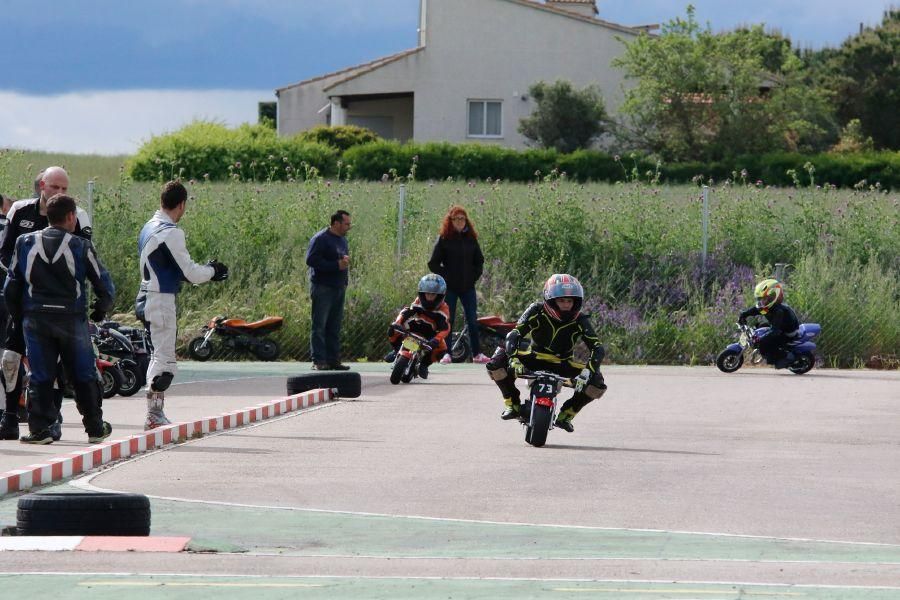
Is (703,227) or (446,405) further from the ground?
(703,227)

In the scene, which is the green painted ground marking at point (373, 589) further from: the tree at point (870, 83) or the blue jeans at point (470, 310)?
the tree at point (870, 83)

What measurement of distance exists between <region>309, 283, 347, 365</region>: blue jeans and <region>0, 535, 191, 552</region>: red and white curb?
41.7ft

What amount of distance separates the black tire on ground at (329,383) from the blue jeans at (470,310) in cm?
540

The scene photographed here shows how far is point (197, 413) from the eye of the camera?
1572 centimetres

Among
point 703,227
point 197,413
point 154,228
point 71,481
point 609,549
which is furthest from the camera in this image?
point 703,227

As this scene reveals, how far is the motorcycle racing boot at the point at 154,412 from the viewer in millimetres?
13344

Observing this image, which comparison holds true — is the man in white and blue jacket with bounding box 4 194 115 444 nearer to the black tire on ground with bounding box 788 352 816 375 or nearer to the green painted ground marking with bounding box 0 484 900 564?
the green painted ground marking with bounding box 0 484 900 564

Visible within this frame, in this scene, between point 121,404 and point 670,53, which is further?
point 670,53

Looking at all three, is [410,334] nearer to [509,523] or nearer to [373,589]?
[509,523]

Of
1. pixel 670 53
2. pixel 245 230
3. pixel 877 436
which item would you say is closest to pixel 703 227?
pixel 245 230

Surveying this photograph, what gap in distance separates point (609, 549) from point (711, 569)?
817mm

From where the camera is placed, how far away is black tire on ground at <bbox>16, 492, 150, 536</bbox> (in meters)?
8.22

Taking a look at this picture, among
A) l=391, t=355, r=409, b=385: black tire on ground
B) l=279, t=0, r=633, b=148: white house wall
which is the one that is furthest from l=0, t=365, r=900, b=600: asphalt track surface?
l=279, t=0, r=633, b=148: white house wall

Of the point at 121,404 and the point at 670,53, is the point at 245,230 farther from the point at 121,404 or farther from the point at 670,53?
the point at 670,53
